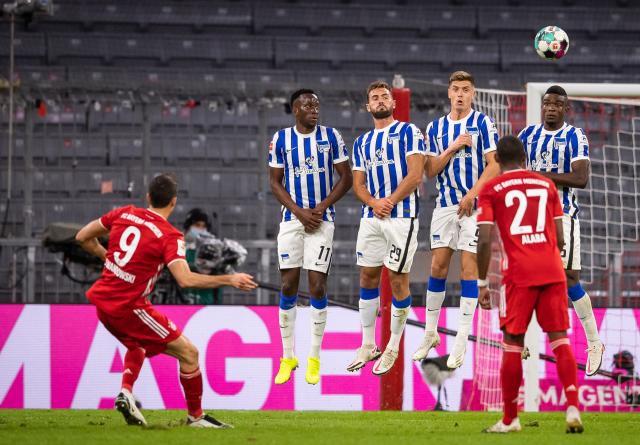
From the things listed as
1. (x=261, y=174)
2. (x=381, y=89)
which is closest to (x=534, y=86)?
(x=381, y=89)

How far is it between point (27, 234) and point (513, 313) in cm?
859

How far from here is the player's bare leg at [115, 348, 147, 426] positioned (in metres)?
8.16

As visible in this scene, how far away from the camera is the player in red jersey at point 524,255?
7.55m

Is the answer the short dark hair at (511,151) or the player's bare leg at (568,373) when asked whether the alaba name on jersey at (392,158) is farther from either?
the player's bare leg at (568,373)

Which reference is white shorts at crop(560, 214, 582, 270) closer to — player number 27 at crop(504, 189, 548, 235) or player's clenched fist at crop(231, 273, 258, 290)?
player number 27 at crop(504, 189, 548, 235)

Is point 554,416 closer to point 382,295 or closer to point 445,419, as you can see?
point 445,419

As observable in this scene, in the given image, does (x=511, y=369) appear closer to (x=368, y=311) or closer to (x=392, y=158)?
(x=368, y=311)

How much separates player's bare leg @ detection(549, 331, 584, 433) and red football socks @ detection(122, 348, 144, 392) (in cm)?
321

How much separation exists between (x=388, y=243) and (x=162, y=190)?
8.11 feet

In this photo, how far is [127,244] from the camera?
7.99 metres

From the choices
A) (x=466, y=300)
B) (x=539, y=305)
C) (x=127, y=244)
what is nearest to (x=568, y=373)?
(x=539, y=305)

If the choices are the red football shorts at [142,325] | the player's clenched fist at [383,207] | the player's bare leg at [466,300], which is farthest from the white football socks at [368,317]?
the red football shorts at [142,325]

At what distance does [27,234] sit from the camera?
1445 centimetres

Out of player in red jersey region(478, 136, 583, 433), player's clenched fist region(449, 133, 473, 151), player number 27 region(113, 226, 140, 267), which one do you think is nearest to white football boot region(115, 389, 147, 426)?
player number 27 region(113, 226, 140, 267)
